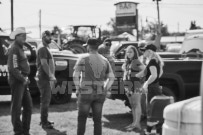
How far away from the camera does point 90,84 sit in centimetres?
552

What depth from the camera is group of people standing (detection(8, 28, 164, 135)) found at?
552 cm

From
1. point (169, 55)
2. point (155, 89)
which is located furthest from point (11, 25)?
point (155, 89)

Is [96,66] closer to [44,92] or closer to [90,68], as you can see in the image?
[90,68]

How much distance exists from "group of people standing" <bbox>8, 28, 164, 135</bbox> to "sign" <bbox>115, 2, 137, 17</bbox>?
5595 cm

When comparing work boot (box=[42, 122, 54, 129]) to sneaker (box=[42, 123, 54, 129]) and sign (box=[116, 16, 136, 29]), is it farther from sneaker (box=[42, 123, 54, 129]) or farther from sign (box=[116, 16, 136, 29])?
sign (box=[116, 16, 136, 29])

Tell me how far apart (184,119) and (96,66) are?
280 centimetres

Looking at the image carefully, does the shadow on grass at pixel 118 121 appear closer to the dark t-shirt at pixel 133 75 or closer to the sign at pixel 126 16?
the dark t-shirt at pixel 133 75

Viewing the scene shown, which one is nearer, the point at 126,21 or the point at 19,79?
the point at 19,79

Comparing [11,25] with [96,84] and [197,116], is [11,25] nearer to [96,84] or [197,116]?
[96,84]

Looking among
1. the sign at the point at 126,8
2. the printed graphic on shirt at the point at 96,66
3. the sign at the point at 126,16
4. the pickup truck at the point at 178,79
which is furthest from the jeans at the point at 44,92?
the sign at the point at 126,8

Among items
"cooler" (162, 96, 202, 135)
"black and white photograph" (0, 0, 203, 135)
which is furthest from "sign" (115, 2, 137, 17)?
"cooler" (162, 96, 202, 135)

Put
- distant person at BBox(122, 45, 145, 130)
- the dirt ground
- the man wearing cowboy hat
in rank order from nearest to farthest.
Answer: the man wearing cowboy hat < the dirt ground < distant person at BBox(122, 45, 145, 130)

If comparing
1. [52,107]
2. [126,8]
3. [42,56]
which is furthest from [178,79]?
[126,8]

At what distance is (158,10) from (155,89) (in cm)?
5350
